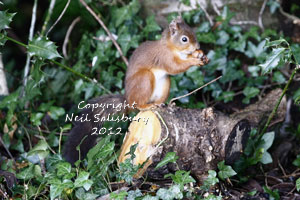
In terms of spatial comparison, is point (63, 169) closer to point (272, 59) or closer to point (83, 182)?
point (83, 182)

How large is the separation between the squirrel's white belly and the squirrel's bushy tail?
0.80 feet

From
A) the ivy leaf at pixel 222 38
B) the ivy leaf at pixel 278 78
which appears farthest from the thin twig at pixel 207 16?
the ivy leaf at pixel 278 78

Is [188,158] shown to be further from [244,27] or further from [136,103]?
[244,27]

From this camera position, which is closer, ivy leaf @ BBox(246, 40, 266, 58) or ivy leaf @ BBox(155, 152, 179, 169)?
ivy leaf @ BBox(155, 152, 179, 169)

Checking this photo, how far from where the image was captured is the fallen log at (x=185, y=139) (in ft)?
7.77

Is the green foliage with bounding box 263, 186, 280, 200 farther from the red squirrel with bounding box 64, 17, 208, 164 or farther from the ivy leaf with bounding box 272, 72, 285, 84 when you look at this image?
the ivy leaf with bounding box 272, 72, 285, 84

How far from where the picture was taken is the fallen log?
237cm

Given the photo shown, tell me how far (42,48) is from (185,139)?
98cm

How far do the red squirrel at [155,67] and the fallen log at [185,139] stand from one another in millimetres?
368

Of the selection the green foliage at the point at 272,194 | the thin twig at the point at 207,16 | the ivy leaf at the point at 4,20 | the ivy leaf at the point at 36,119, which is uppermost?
the thin twig at the point at 207,16

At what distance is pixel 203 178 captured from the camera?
2465mm

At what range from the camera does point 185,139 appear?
241 cm

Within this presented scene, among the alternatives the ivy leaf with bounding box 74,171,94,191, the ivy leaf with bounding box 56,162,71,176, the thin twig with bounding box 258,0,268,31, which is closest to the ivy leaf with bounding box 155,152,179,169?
the ivy leaf with bounding box 74,171,94,191

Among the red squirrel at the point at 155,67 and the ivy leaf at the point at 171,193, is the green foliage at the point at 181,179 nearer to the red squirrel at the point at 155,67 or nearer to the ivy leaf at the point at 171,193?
the ivy leaf at the point at 171,193
